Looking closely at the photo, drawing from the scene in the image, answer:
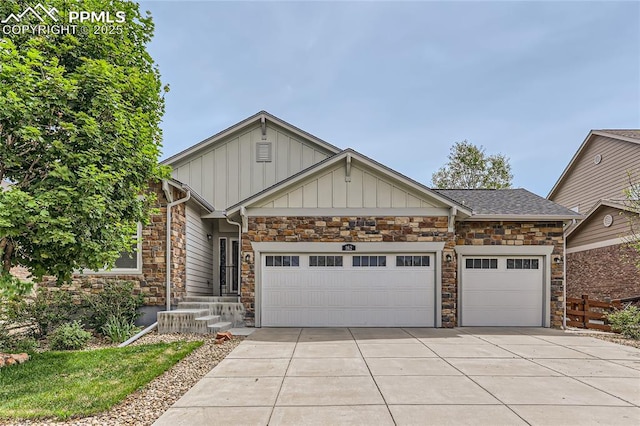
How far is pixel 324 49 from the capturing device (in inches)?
588

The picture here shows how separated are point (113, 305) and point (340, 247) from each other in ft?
18.9

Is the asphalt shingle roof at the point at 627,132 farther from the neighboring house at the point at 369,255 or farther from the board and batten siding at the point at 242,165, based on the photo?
the board and batten siding at the point at 242,165

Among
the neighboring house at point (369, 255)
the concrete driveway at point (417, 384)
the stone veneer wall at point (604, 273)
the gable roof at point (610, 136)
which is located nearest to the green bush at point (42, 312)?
the neighboring house at point (369, 255)

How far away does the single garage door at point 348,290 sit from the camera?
10.5 meters

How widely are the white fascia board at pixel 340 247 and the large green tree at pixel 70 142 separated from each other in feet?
13.2

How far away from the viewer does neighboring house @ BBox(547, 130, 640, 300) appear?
14.0 meters

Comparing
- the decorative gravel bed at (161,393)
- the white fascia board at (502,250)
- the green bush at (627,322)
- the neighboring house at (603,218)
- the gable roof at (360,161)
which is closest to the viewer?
the decorative gravel bed at (161,393)

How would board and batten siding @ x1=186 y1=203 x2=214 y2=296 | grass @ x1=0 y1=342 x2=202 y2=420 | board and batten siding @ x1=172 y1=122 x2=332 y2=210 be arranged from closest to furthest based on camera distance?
grass @ x1=0 y1=342 x2=202 y2=420 < board and batten siding @ x1=186 y1=203 x2=214 y2=296 < board and batten siding @ x1=172 y1=122 x2=332 y2=210

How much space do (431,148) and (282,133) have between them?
19182 mm

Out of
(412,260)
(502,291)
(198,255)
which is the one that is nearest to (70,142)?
(198,255)

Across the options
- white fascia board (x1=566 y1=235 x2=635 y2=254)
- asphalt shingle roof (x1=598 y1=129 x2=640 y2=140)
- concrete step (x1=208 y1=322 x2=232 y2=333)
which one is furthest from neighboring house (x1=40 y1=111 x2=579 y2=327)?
asphalt shingle roof (x1=598 y1=129 x2=640 y2=140)

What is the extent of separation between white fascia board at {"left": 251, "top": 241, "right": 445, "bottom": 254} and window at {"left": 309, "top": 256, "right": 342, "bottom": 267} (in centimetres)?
20

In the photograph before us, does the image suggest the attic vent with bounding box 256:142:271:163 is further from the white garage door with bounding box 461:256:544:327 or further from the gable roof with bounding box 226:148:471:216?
the white garage door with bounding box 461:256:544:327

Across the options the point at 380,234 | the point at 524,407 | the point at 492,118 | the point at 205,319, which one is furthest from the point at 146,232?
the point at 492,118
